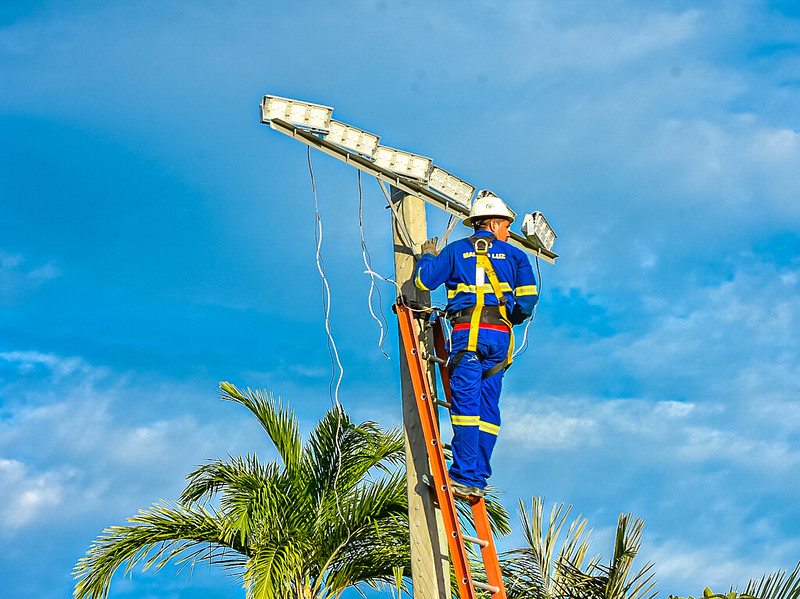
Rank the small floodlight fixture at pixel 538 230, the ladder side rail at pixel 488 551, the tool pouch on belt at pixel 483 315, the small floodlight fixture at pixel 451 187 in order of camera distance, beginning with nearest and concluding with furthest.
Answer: the ladder side rail at pixel 488 551, the tool pouch on belt at pixel 483 315, the small floodlight fixture at pixel 451 187, the small floodlight fixture at pixel 538 230

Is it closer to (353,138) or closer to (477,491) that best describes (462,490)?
(477,491)

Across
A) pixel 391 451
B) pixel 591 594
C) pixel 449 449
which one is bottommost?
pixel 591 594

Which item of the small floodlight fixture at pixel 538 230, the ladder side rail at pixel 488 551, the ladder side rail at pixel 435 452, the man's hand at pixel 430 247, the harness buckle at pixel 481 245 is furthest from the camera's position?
the small floodlight fixture at pixel 538 230

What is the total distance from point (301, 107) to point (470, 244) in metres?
1.86

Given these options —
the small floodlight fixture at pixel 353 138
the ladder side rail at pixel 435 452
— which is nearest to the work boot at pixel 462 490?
the ladder side rail at pixel 435 452

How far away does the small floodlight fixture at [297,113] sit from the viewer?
8297 millimetres

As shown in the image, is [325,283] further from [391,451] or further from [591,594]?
[591,594]

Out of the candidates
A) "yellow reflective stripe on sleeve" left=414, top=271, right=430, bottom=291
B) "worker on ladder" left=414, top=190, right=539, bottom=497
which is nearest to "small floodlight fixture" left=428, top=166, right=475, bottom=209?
"worker on ladder" left=414, top=190, right=539, bottom=497

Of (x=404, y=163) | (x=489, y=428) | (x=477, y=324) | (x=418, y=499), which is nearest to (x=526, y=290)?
(x=477, y=324)

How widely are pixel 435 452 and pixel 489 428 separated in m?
0.53

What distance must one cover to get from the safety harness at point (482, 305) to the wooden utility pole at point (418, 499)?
21.9 inches

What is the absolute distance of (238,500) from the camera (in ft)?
35.4

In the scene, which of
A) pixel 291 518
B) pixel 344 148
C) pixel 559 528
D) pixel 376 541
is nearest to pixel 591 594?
pixel 559 528

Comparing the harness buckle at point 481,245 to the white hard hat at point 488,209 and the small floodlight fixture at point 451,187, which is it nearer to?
the white hard hat at point 488,209
